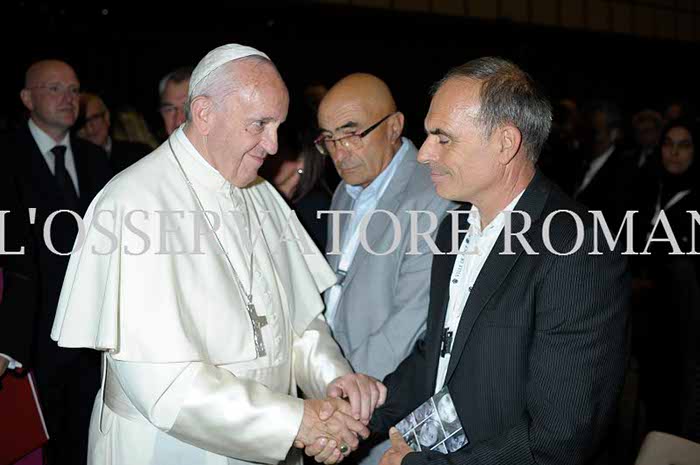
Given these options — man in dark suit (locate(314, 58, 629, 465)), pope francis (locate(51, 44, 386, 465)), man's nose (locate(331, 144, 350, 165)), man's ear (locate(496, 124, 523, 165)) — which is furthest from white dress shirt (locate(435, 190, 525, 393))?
Answer: man's nose (locate(331, 144, 350, 165))

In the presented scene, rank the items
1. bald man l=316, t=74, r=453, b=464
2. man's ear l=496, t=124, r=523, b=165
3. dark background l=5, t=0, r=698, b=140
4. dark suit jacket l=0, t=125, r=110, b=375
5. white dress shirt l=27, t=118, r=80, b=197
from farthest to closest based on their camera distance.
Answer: dark background l=5, t=0, r=698, b=140 < white dress shirt l=27, t=118, r=80, b=197 < dark suit jacket l=0, t=125, r=110, b=375 < bald man l=316, t=74, r=453, b=464 < man's ear l=496, t=124, r=523, b=165

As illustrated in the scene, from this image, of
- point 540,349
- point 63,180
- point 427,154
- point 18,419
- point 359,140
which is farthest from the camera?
point 63,180

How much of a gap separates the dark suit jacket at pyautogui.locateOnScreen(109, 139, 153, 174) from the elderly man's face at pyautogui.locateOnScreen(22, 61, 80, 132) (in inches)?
18.7

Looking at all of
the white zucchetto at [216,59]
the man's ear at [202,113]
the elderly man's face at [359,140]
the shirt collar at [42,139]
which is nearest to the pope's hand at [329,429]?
the man's ear at [202,113]

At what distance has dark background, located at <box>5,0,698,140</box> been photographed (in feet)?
22.7

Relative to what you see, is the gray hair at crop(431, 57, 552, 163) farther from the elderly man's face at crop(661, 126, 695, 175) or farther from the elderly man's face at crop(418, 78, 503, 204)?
the elderly man's face at crop(661, 126, 695, 175)

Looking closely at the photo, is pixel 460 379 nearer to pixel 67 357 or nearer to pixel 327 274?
pixel 327 274

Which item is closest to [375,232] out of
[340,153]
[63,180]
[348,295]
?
[348,295]

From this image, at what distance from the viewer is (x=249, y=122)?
7.44ft

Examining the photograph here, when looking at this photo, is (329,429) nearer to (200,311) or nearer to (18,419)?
(200,311)

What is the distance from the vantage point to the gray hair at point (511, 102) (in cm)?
210

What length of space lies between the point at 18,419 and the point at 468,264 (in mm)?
1845

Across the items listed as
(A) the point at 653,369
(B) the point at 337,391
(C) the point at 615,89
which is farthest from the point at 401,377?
(C) the point at 615,89

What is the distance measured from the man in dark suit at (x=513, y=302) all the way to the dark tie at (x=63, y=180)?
2438 mm
